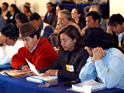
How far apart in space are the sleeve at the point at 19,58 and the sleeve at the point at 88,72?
1201 mm

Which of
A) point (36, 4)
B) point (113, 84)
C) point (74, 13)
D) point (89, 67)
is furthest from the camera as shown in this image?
point (36, 4)

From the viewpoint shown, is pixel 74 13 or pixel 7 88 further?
pixel 74 13

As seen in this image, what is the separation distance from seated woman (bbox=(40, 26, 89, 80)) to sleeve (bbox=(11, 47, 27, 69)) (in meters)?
0.73

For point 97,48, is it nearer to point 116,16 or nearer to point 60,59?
point 60,59

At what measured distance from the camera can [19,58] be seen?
4117 mm

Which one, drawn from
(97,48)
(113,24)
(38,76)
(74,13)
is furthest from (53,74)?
(74,13)

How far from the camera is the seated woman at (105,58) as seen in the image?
2.68m

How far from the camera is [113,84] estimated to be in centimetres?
269

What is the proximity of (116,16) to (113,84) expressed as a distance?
101 inches

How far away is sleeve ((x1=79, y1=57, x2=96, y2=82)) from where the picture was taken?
2952 millimetres

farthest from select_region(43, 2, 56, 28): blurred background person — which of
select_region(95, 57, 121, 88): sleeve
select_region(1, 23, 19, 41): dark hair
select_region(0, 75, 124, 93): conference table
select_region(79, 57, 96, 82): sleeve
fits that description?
select_region(95, 57, 121, 88): sleeve

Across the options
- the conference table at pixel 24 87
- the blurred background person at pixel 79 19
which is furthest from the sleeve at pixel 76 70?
the blurred background person at pixel 79 19

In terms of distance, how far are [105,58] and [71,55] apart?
2.20ft

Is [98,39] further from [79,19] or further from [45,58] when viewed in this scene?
[79,19]
